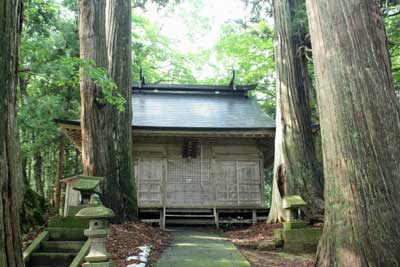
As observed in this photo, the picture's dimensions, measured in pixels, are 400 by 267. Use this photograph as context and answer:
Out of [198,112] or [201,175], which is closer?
[201,175]

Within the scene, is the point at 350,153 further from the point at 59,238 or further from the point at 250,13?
the point at 250,13

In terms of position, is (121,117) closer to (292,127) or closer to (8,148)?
(292,127)

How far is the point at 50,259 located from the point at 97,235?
4.60 ft

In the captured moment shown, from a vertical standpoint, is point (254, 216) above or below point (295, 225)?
below

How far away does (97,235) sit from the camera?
383 cm

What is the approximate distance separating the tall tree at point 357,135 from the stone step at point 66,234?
3.69 meters

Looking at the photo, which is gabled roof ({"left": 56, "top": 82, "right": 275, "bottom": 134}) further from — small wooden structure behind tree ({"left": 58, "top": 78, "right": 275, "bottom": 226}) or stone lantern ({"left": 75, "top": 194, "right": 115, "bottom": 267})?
stone lantern ({"left": 75, "top": 194, "right": 115, "bottom": 267})

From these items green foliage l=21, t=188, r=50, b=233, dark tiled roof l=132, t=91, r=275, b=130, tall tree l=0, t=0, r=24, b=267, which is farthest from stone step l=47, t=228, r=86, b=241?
dark tiled roof l=132, t=91, r=275, b=130

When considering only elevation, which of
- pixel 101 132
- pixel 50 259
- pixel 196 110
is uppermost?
pixel 196 110

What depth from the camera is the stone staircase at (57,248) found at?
14.8ft

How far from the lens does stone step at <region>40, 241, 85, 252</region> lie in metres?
4.87

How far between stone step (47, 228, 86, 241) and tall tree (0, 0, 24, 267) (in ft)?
11.6

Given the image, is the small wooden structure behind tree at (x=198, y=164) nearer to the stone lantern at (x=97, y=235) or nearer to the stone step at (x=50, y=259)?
the stone step at (x=50, y=259)

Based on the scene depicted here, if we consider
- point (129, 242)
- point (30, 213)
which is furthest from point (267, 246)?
point (30, 213)
